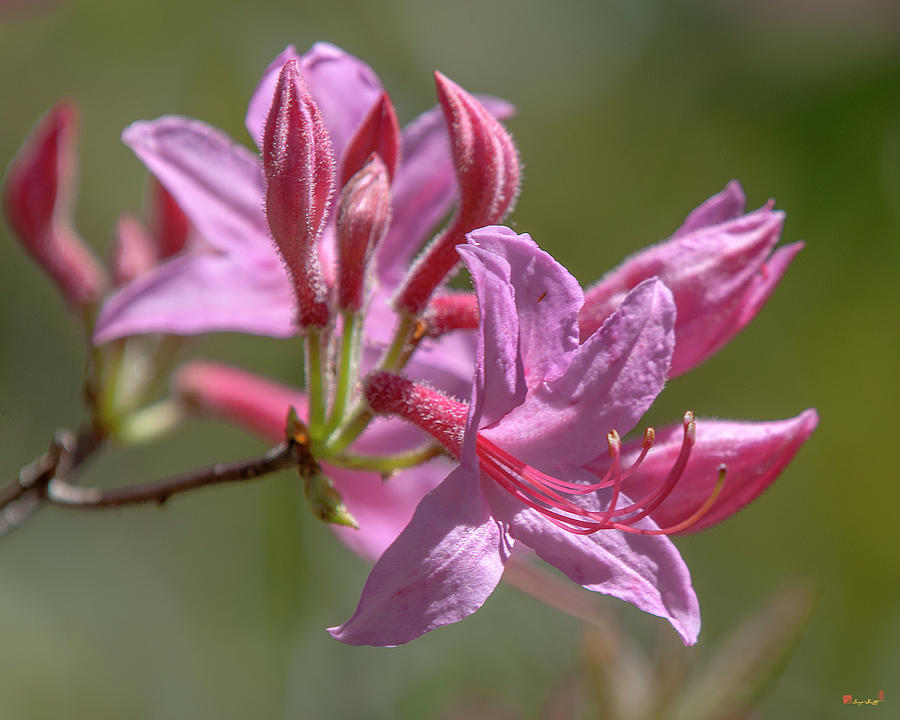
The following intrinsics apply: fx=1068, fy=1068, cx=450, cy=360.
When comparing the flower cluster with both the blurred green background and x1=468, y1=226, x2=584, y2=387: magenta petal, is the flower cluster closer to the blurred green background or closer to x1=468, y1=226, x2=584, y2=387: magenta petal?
x1=468, y1=226, x2=584, y2=387: magenta petal

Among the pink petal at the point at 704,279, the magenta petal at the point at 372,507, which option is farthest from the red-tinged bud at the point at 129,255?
the pink petal at the point at 704,279

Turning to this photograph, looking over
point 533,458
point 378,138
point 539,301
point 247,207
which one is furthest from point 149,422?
point 539,301

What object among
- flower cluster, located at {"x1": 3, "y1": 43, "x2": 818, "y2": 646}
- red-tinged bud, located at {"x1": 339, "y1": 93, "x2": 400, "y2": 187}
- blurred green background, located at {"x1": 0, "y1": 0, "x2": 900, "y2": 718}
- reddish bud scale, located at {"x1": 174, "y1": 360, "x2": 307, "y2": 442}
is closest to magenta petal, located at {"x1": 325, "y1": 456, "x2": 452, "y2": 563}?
flower cluster, located at {"x1": 3, "y1": 43, "x2": 818, "y2": 646}

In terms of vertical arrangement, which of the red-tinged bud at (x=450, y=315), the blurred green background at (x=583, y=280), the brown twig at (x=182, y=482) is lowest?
the blurred green background at (x=583, y=280)

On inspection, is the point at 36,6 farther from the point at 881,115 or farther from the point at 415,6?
the point at 881,115

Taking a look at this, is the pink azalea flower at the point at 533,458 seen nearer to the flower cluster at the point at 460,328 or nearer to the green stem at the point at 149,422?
the flower cluster at the point at 460,328

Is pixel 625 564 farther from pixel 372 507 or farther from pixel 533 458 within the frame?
pixel 372 507

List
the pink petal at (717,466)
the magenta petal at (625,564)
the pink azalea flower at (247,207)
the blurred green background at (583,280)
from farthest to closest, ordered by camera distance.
→ the blurred green background at (583,280) < the pink azalea flower at (247,207) < the pink petal at (717,466) < the magenta petal at (625,564)
